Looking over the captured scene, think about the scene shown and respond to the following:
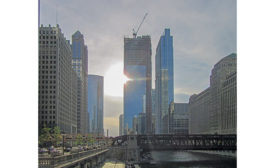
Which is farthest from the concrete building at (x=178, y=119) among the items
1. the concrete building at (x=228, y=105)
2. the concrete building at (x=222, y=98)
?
the concrete building at (x=228, y=105)

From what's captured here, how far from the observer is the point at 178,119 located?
65.6m

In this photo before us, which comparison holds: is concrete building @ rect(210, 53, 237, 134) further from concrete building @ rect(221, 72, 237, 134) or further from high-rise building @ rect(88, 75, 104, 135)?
high-rise building @ rect(88, 75, 104, 135)

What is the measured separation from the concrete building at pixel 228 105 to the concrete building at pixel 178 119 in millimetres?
34585

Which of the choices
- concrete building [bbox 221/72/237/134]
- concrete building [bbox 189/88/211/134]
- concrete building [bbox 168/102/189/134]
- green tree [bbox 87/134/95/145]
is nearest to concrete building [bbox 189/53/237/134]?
concrete building [bbox 221/72/237/134]

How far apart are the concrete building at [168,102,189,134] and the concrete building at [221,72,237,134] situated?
34.6 m

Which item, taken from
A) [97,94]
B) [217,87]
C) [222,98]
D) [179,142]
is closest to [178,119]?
[217,87]

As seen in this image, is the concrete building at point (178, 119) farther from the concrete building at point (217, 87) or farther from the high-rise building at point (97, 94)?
the high-rise building at point (97, 94)

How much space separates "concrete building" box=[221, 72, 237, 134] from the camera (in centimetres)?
2288

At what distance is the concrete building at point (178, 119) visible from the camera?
6231 centimetres
